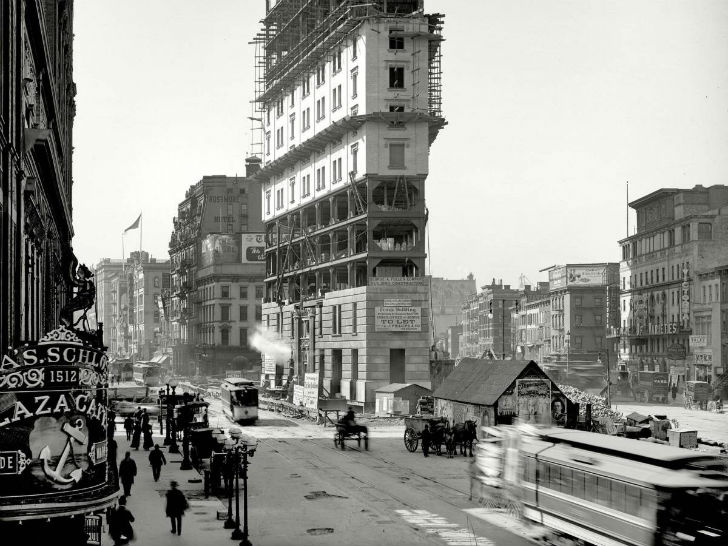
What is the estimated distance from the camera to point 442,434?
4388 cm

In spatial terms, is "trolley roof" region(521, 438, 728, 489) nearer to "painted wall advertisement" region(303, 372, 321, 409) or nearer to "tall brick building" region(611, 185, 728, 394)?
"painted wall advertisement" region(303, 372, 321, 409)

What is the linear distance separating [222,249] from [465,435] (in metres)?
91.3

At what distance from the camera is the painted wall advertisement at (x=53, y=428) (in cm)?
1538

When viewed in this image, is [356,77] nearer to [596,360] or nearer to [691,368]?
[691,368]

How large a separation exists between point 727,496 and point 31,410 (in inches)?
482

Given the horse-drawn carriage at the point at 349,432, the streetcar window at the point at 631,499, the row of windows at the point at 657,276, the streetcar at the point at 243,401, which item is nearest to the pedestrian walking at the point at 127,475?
the horse-drawn carriage at the point at 349,432

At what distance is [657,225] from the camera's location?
111688 millimetres

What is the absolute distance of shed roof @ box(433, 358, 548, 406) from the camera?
4338 cm

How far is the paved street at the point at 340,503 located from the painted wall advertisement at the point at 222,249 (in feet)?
274

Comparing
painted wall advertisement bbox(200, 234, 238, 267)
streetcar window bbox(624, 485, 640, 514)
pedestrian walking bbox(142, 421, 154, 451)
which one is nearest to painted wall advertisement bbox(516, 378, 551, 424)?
pedestrian walking bbox(142, 421, 154, 451)

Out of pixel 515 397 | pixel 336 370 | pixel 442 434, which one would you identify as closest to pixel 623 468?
pixel 515 397

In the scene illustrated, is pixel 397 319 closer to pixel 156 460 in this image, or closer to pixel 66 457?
pixel 156 460

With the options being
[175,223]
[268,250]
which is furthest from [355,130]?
[175,223]

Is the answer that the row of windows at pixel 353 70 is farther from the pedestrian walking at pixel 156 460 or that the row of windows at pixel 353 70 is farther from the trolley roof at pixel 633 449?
the trolley roof at pixel 633 449
